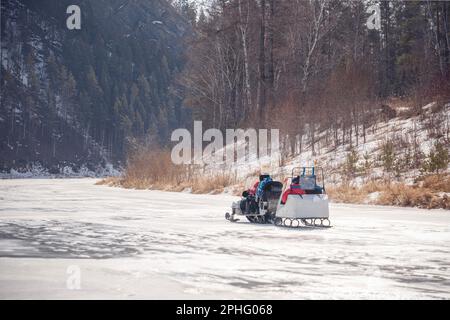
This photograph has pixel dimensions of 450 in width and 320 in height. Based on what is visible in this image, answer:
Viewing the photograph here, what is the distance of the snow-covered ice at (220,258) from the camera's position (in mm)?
6641

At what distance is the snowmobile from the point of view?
14.3m

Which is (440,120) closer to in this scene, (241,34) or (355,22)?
(241,34)

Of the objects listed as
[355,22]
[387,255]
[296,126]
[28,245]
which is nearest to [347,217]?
[387,255]

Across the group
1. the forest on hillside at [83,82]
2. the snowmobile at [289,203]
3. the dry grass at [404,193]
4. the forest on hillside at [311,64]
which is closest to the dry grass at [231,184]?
the dry grass at [404,193]

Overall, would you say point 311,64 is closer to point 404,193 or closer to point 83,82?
point 404,193

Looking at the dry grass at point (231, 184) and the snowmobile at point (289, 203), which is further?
the dry grass at point (231, 184)

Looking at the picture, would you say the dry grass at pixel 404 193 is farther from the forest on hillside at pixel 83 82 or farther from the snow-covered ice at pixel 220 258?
the forest on hillside at pixel 83 82

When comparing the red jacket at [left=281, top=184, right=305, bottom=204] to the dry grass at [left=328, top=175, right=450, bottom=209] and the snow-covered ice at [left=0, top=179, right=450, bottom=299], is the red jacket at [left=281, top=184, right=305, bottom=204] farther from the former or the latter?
the dry grass at [left=328, top=175, right=450, bottom=209]

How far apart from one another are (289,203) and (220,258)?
562 centimetres

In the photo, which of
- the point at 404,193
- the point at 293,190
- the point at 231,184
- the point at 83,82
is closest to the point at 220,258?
the point at 293,190

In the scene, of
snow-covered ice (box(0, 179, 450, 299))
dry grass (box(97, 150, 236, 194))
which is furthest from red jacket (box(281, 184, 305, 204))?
dry grass (box(97, 150, 236, 194))

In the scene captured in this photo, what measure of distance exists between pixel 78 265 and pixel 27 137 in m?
105

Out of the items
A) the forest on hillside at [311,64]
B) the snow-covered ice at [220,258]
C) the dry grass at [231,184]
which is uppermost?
the forest on hillside at [311,64]

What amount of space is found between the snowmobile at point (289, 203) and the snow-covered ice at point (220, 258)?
50cm
